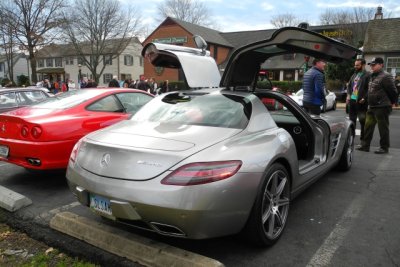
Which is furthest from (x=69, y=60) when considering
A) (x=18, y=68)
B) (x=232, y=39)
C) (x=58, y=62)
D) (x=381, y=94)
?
(x=381, y=94)

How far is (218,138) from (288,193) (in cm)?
98

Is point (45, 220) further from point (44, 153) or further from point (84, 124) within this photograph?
point (84, 124)

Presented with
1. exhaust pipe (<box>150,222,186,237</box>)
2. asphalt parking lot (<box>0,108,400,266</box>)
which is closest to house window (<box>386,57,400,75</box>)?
asphalt parking lot (<box>0,108,400,266</box>)

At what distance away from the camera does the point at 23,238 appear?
3457 millimetres

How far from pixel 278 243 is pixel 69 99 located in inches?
148

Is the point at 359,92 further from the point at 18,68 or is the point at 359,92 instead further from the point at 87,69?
the point at 18,68

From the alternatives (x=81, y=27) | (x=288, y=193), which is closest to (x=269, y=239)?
Answer: (x=288, y=193)

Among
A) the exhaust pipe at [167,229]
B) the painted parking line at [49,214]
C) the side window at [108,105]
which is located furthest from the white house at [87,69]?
the exhaust pipe at [167,229]

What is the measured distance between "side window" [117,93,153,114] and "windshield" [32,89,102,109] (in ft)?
1.28

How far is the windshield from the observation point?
5.20 m

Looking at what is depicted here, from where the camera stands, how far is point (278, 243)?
10.6 feet

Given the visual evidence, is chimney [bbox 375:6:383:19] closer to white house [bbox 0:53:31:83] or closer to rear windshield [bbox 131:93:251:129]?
rear windshield [bbox 131:93:251:129]

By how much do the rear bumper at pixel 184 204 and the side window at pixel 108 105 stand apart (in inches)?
107

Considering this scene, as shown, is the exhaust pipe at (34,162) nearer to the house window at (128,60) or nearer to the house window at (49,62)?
the house window at (128,60)
